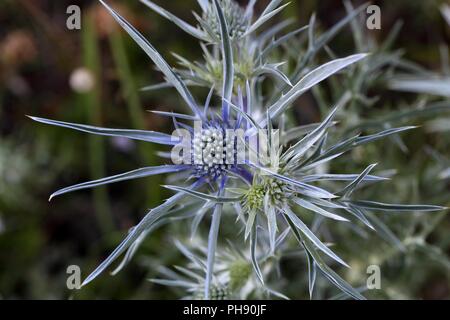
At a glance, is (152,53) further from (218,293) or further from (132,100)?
(132,100)

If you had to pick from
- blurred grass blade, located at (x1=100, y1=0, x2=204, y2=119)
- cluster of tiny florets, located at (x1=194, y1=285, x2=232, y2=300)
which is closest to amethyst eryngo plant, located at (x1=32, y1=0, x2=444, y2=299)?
Answer: blurred grass blade, located at (x1=100, y1=0, x2=204, y2=119)

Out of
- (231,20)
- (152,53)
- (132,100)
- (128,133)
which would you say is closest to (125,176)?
(128,133)

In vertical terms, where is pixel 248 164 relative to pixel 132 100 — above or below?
below

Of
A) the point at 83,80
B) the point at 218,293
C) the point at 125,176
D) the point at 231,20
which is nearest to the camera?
the point at 125,176

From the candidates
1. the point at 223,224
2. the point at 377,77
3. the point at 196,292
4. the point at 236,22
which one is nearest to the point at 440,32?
the point at 377,77

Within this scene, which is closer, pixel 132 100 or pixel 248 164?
pixel 248 164

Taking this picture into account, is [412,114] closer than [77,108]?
Yes

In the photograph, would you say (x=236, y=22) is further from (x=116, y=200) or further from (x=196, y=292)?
(x=116, y=200)

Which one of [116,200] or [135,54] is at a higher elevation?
[135,54]
